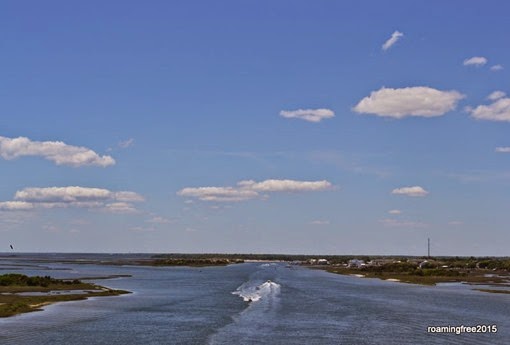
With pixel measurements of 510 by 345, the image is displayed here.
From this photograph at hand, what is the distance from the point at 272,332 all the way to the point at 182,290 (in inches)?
2302

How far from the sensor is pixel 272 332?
57.3 metres

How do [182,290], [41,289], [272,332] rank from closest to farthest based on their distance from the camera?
[272,332] < [41,289] < [182,290]

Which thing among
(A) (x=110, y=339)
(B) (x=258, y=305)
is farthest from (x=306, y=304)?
(A) (x=110, y=339)

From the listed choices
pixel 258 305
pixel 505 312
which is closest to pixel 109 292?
pixel 258 305

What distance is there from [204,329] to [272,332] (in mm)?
6264

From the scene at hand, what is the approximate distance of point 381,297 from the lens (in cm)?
10069

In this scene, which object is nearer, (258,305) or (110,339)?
(110,339)

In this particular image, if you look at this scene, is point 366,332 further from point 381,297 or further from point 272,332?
point 381,297

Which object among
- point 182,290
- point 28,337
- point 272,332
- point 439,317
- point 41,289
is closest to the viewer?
point 28,337

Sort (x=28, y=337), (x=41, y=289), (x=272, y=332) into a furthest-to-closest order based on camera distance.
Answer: (x=41, y=289) < (x=272, y=332) < (x=28, y=337)

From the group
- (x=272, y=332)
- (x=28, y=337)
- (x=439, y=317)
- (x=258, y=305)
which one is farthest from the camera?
(x=258, y=305)

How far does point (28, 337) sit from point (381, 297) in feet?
204

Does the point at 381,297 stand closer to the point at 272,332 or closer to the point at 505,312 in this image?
the point at 505,312

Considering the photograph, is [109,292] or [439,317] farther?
[109,292]
